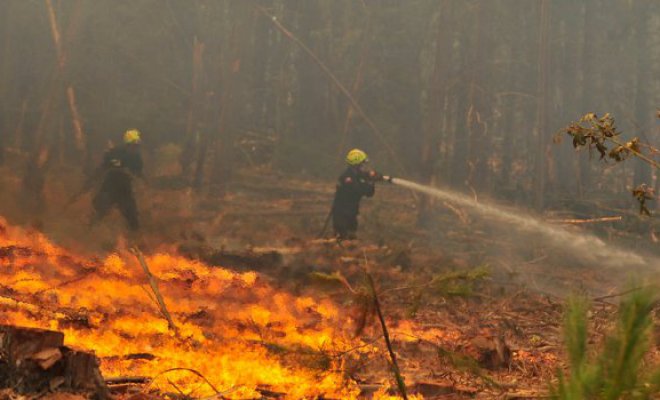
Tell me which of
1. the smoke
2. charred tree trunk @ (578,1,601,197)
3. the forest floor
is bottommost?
the smoke

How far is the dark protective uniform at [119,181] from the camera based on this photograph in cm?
1230

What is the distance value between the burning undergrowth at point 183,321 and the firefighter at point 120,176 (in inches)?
84.9

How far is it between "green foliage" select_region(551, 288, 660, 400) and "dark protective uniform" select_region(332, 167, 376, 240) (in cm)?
1063

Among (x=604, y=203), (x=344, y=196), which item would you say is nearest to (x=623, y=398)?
(x=344, y=196)

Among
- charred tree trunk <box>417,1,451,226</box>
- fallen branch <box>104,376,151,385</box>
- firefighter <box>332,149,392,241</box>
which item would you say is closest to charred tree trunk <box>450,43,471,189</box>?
charred tree trunk <box>417,1,451,226</box>

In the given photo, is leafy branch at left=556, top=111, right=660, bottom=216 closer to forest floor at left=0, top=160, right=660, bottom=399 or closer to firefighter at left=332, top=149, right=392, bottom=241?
forest floor at left=0, top=160, right=660, bottom=399

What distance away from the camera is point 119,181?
1239 centimetres

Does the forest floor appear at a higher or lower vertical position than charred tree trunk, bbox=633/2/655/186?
lower

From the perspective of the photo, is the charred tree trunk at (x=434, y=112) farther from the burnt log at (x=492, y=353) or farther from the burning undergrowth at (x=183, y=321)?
the burnt log at (x=492, y=353)

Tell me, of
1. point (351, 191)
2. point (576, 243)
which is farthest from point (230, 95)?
point (576, 243)

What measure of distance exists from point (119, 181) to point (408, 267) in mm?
5762

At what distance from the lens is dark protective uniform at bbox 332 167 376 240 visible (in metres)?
12.9

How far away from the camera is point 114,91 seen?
25.0 m

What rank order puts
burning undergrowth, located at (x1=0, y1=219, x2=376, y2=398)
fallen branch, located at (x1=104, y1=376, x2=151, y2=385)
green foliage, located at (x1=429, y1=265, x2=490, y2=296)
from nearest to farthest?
1. green foliage, located at (x1=429, y1=265, x2=490, y2=296)
2. fallen branch, located at (x1=104, y1=376, x2=151, y2=385)
3. burning undergrowth, located at (x1=0, y1=219, x2=376, y2=398)
